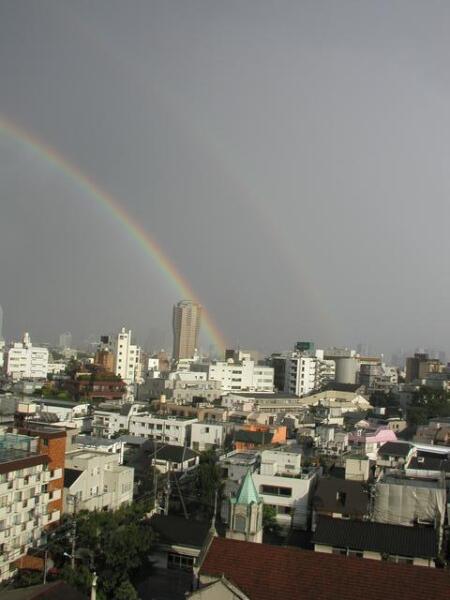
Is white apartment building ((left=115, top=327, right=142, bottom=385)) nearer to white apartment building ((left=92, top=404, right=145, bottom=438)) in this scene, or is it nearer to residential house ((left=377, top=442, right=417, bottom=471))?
white apartment building ((left=92, top=404, right=145, bottom=438))

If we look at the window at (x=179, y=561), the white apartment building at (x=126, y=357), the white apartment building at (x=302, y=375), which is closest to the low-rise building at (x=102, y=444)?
the window at (x=179, y=561)

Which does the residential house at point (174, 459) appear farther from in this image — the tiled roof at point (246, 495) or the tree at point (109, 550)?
the tiled roof at point (246, 495)

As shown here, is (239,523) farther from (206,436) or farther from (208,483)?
(206,436)

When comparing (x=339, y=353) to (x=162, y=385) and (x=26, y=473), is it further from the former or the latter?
(x=26, y=473)

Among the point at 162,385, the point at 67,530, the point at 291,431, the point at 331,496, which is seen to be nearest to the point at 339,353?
the point at 162,385

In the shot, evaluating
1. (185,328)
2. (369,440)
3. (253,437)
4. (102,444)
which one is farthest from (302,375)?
(185,328)

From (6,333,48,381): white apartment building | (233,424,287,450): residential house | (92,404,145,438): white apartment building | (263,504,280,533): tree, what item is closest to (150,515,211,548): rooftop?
(263,504,280,533): tree
